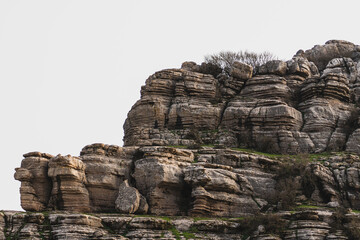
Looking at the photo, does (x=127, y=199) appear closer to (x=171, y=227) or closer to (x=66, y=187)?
(x=66, y=187)

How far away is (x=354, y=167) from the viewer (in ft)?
126

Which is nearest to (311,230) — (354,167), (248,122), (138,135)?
(354,167)

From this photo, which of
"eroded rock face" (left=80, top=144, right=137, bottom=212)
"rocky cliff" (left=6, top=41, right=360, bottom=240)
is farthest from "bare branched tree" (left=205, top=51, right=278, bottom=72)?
"eroded rock face" (left=80, top=144, right=137, bottom=212)

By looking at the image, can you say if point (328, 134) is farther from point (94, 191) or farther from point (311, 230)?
point (94, 191)

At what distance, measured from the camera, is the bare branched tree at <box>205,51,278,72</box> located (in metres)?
56.9

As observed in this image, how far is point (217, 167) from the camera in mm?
37000

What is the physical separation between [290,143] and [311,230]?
48.1ft

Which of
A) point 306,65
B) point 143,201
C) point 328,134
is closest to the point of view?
point 143,201

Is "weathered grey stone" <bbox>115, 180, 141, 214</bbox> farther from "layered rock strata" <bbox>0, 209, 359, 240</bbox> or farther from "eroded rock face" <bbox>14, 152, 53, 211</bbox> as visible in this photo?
"eroded rock face" <bbox>14, 152, 53, 211</bbox>

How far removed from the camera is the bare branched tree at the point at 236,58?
56938 millimetres

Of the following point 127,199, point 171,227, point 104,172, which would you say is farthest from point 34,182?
point 171,227

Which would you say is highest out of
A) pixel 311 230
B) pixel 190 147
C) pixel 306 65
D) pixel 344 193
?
pixel 306 65

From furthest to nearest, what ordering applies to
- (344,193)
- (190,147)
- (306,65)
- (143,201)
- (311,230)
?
(306,65) < (190,147) < (344,193) < (143,201) < (311,230)

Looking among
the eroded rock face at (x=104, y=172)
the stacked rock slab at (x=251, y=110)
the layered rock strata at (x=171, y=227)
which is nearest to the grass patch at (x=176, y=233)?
the layered rock strata at (x=171, y=227)
